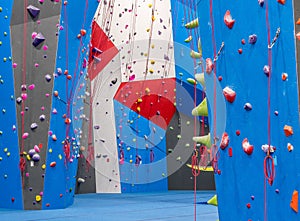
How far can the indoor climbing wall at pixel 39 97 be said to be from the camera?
484 centimetres

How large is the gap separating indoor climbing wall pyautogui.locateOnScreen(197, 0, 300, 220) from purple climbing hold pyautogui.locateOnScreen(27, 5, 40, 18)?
8.78 ft

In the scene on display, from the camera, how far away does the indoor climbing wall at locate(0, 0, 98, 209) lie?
15.9ft

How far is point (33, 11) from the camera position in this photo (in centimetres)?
487

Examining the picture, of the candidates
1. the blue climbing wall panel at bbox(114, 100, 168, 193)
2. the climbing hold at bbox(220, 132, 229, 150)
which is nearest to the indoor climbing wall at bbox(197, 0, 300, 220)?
the climbing hold at bbox(220, 132, 229, 150)

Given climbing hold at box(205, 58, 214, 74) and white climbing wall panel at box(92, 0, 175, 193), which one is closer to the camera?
climbing hold at box(205, 58, 214, 74)

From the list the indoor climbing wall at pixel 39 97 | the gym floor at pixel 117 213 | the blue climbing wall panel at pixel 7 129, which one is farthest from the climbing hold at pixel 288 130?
the blue climbing wall panel at pixel 7 129

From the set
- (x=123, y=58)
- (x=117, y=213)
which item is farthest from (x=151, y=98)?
(x=117, y=213)

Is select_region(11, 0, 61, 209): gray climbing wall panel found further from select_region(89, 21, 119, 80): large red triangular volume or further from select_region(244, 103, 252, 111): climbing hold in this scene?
select_region(244, 103, 252, 111): climbing hold

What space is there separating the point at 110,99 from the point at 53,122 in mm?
2759

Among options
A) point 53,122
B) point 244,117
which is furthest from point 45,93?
point 244,117

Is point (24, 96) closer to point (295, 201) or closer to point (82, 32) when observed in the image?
point (82, 32)

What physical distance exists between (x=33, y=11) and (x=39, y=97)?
2.78 feet

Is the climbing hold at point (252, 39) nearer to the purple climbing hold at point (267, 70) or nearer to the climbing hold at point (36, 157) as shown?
the purple climbing hold at point (267, 70)

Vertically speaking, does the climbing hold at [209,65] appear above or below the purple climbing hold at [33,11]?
below
